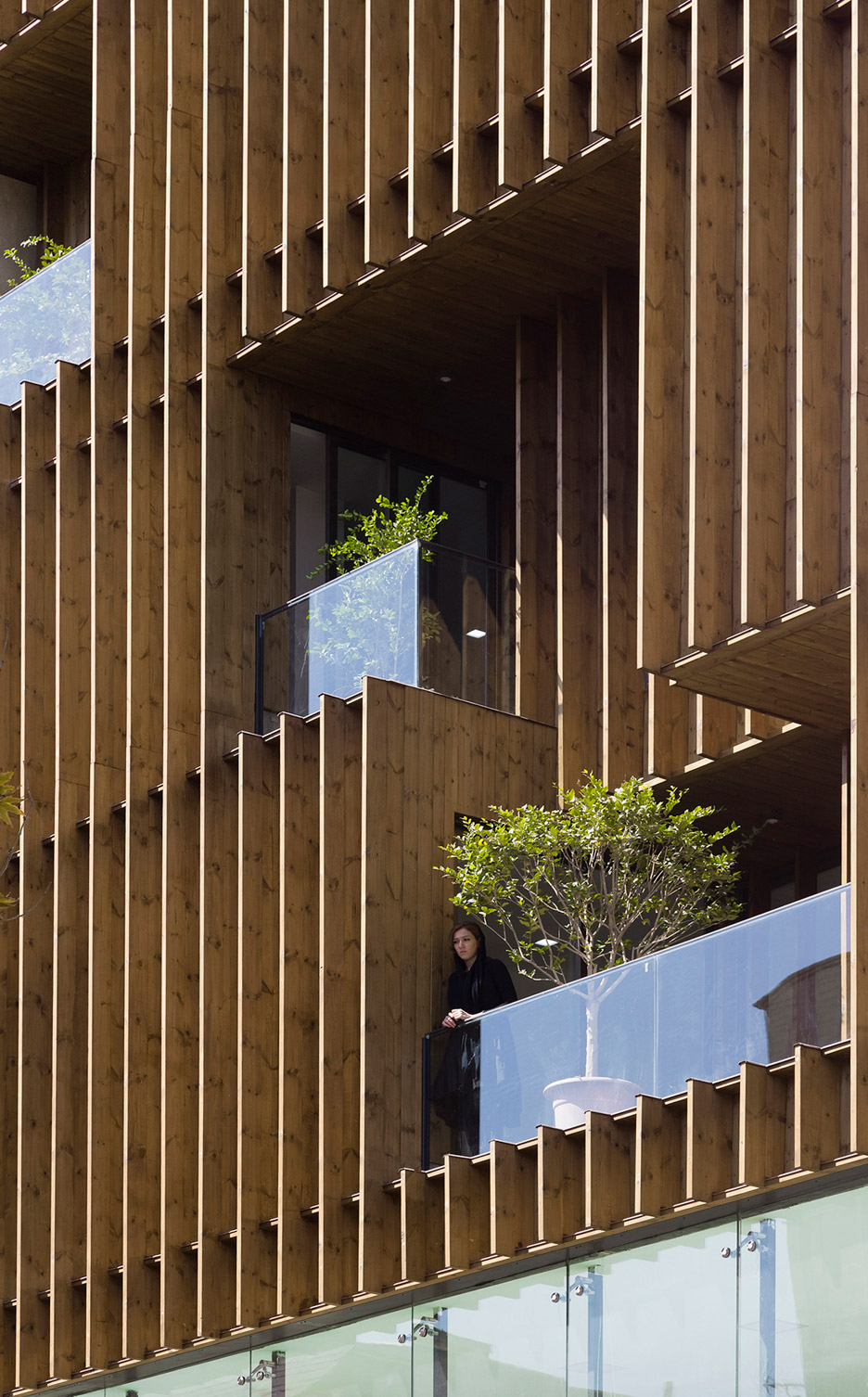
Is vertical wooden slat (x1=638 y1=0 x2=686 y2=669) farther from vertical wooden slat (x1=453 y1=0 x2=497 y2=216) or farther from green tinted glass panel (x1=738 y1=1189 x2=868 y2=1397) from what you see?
green tinted glass panel (x1=738 y1=1189 x2=868 y2=1397)

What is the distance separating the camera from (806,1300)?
43.7 ft

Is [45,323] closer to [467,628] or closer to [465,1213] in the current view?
[467,628]

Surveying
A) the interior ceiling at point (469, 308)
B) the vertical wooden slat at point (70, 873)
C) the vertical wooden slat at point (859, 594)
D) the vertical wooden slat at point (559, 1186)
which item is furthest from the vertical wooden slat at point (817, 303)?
the vertical wooden slat at point (70, 873)

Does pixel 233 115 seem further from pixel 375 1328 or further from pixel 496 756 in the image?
pixel 375 1328

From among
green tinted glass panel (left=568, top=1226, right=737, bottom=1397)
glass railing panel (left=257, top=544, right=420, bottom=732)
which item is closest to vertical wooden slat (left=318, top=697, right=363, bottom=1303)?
glass railing panel (left=257, top=544, right=420, bottom=732)

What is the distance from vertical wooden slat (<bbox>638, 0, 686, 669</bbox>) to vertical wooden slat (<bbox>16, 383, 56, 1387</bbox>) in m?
7.11

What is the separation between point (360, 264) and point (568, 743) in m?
4.09

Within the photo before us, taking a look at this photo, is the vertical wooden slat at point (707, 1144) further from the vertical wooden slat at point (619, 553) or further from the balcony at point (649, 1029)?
the vertical wooden slat at point (619, 553)

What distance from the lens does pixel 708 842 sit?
16656 mm

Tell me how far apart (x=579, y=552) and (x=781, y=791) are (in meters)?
2.36

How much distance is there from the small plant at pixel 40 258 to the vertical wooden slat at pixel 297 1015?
24.9 ft

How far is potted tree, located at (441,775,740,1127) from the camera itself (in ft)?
53.3

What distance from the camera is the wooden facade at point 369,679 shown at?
47.1 feet

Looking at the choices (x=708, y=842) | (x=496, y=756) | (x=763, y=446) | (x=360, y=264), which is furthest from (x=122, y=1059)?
(x=763, y=446)
